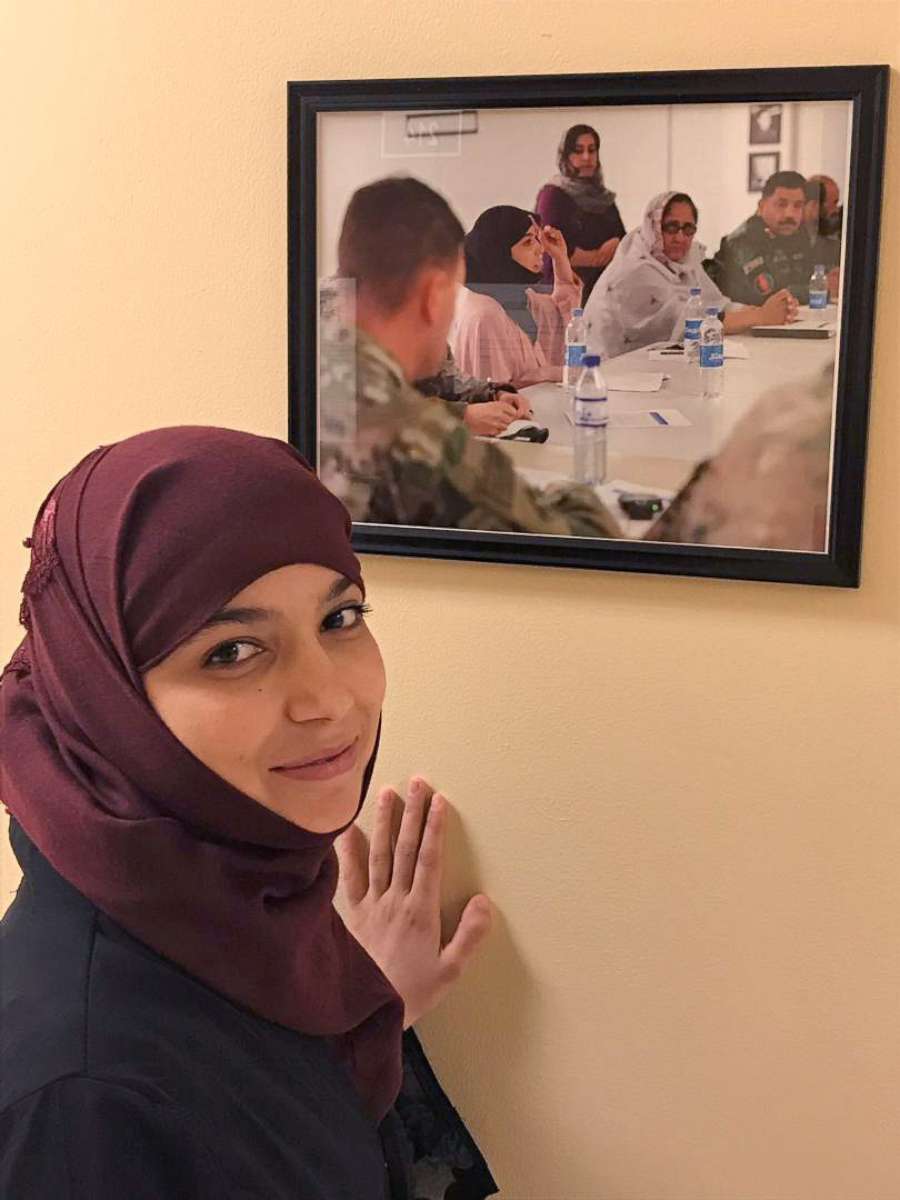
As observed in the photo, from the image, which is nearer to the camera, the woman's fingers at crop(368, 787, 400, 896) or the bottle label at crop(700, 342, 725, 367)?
the bottle label at crop(700, 342, 725, 367)

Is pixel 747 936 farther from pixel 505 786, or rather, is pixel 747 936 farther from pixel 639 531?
pixel 639 531

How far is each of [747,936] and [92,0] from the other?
1.32 m

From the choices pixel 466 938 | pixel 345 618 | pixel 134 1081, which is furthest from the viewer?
pixel 466 938

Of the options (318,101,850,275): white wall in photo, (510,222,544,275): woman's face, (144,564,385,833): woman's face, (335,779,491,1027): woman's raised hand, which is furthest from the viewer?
(335,779,491,1027): woman's raised hand

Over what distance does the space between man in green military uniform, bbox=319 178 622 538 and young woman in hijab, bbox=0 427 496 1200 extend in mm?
318

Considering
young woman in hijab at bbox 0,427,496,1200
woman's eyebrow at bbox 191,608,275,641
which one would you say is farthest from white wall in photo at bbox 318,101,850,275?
woman's eyebrow at bbox 191,608,275,641

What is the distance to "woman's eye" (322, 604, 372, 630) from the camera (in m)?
1.12

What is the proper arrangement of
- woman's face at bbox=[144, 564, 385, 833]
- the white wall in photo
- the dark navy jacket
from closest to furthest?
the dark navy jacket → woman's face at bbox=[144, 564, 385, 833] → the white wall in photo

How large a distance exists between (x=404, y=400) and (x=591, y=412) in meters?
0.22

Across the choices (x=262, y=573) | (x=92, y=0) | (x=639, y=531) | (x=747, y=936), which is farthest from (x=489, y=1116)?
(x=92, y=0)

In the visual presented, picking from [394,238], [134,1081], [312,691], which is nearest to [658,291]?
[394,238]

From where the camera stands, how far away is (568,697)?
1427 millimetres

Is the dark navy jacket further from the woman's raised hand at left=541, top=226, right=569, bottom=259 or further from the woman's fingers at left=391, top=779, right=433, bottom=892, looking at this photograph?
the woman's raised hand at left=541, top=226, right=569, bottom=259

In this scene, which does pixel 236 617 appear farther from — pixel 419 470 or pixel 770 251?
pixel 770 251
